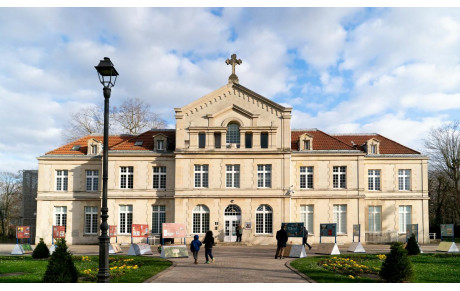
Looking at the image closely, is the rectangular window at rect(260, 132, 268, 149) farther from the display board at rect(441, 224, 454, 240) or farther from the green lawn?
the green lawn

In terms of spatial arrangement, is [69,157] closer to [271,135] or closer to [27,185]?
[27,185]

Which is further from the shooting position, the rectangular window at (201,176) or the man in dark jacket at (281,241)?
the rectangular window at (201,176)

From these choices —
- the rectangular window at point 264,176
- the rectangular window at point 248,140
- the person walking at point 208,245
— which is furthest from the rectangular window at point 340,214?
the person walking at point 208,245

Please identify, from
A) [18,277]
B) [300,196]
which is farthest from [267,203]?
[18,277]

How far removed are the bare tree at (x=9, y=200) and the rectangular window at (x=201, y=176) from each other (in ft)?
131

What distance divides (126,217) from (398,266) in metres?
27.6

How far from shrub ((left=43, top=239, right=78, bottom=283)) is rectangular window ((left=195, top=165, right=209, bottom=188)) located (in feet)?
77.8

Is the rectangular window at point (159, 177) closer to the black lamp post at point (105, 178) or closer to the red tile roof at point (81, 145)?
the red tile roof at point (81, 145)

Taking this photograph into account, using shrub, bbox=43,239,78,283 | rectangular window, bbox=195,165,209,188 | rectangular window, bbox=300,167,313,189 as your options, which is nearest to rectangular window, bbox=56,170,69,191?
rectangular window, bbox=195,165,209,188

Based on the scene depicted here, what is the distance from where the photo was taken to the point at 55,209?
4062cm

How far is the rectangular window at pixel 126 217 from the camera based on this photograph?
39438mm

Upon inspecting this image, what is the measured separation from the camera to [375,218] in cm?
4075

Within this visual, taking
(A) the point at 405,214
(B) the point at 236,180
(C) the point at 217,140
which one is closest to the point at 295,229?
(B) the point at 236,180

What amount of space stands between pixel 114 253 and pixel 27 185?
2457 centimetres
